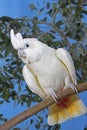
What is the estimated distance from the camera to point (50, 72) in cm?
107

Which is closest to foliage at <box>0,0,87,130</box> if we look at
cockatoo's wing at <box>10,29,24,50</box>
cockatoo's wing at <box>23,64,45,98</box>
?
cockatoo's wing at <box>23,64,45,98</box>

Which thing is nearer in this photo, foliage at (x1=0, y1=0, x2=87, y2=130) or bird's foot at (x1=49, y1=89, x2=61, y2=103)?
bird's foot at (x1=49, y1=89, x2=61, y2=103)

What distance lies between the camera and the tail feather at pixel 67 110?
1.12 meters

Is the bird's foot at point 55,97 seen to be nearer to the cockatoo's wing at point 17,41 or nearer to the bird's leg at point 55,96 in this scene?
the bird's leg at point 55,96

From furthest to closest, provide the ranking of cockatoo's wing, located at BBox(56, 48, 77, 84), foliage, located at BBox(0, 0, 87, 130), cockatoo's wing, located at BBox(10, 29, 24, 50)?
foliage, located at BBox(0, 0, 87, 130)
cockatoo's wing, located at BBox(56, 48, 77, 84)
cockatoo's wing, located at BBox(10, 29, 24, 50)

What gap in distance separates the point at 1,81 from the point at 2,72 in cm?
7

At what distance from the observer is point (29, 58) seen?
3.30 ft

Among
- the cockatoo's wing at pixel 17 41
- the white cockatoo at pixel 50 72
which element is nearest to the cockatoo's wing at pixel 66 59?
the white cockatoo at pixel 50 72

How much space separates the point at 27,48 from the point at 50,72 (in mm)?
116

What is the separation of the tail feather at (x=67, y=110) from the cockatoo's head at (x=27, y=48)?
19 centimetres

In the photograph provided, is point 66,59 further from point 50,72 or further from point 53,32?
point 53,32

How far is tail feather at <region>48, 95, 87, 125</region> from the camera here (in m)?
1.12

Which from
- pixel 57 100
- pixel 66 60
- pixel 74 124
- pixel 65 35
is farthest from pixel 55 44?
pixel 74 124

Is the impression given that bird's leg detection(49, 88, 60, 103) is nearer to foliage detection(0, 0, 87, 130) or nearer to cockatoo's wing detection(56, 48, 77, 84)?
cockatoo's wing detection(56, 48, 77, 84)
